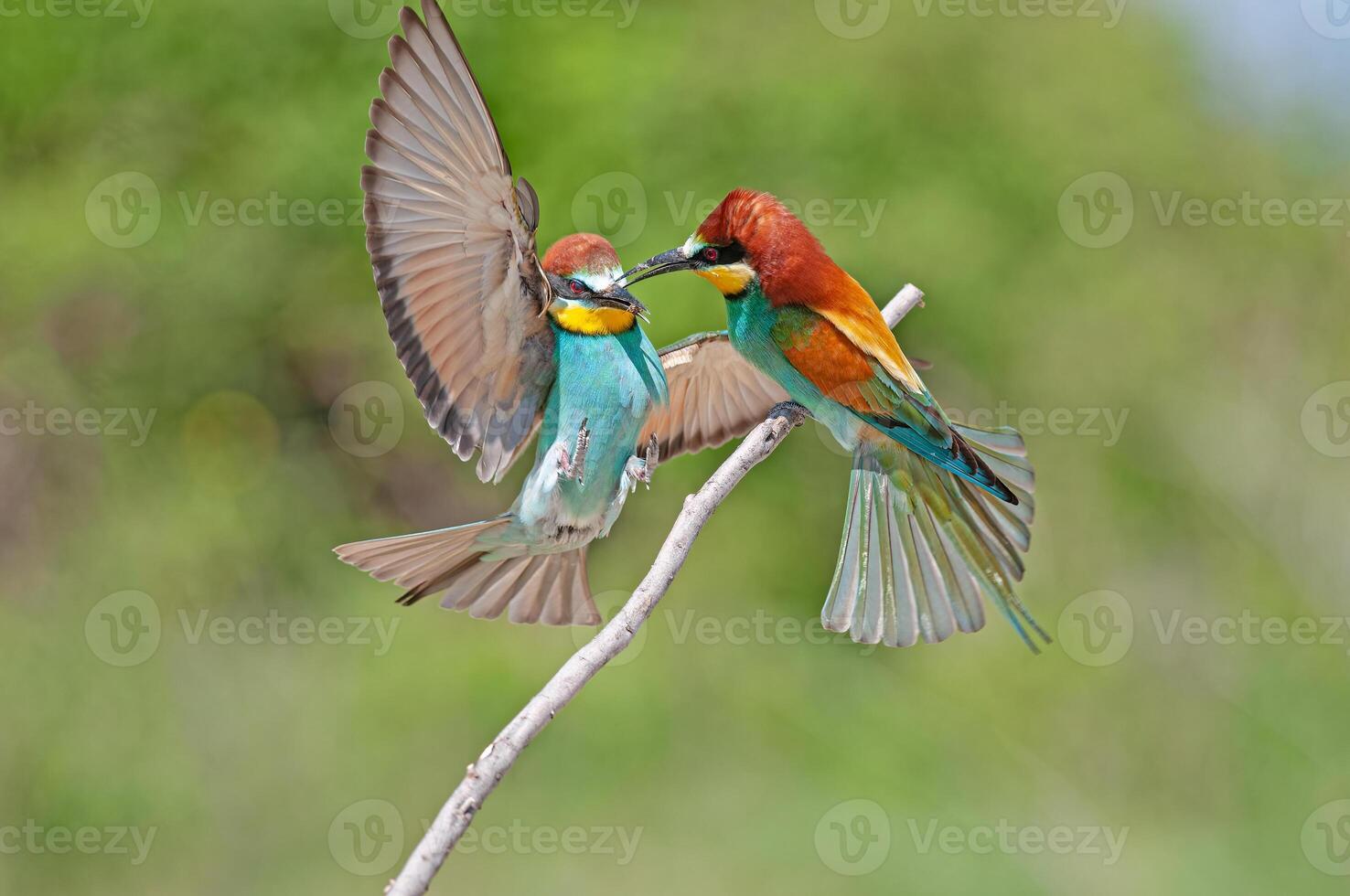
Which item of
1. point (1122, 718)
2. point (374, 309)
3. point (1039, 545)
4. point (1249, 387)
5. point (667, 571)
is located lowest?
point (1122, 718)

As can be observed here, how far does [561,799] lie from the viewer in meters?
3.89

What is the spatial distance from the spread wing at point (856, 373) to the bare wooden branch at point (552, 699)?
0.49ft

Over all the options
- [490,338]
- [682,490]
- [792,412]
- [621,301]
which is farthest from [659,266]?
[682,490]

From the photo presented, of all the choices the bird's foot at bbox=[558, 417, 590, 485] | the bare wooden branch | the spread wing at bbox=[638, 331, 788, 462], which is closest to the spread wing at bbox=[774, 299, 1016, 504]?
the bare wooden branch

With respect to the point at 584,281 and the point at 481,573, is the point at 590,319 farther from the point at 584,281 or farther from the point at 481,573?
the point at 481,573

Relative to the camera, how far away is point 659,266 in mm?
1480

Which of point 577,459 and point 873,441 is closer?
point 577,459

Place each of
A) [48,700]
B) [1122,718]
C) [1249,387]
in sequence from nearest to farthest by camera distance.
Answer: [48,700] → [1122,718] → [1249,387]

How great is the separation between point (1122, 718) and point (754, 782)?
124 cm

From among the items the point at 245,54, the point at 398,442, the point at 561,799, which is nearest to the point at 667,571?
the point at 561,799

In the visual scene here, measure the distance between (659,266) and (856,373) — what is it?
0.31m

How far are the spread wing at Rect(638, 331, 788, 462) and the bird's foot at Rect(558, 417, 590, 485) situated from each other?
343mm

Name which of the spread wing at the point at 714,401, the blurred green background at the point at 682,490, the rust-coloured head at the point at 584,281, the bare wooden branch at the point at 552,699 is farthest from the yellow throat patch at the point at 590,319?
the blurred green background at the point at 682,490

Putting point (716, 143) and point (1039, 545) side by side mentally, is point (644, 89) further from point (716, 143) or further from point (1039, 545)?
point (1039, 545)
